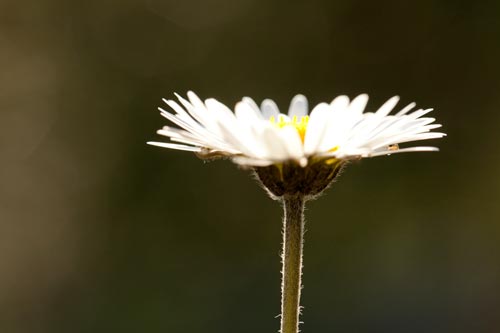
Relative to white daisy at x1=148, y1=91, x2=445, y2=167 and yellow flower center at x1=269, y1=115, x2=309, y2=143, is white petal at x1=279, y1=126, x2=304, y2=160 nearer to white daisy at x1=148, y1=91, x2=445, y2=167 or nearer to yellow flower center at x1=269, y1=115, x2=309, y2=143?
white daisy at x1=148, y1=91, x2=445, y2=167

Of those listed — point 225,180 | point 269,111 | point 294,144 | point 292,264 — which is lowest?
point 292,264

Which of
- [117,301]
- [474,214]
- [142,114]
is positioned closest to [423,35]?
[474,214]

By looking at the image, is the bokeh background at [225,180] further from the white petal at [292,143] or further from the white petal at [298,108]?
the white petal at [292,143]

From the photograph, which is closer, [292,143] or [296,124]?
[292,143]

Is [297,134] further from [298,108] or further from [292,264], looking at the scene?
[298,108]

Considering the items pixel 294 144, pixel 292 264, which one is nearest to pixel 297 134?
pixel 294 144

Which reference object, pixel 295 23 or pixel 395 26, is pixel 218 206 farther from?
pixel 395 26

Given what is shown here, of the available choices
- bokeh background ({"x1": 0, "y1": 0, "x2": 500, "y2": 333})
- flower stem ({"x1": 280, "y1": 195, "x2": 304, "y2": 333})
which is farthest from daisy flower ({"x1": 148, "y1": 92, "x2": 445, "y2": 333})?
bokeh background ({"x1": 0, "y1": 0, "x2": 500, "y2": 333})
